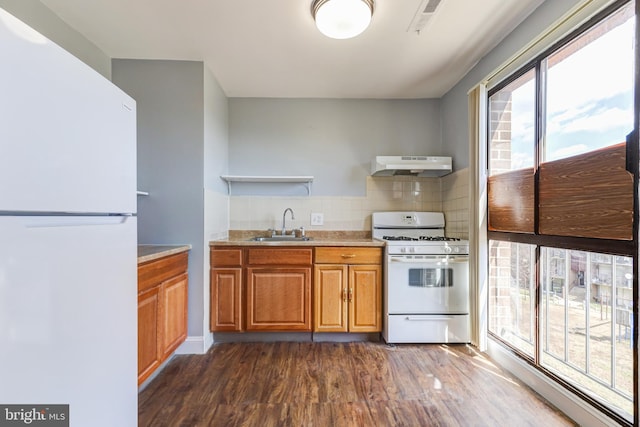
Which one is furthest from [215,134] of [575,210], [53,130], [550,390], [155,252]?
[550,390]

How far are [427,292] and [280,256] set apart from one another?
1.33 meters

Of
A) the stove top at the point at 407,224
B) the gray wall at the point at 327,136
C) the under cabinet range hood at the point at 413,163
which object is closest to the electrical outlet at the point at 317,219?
the gray wall at the point at 327,136

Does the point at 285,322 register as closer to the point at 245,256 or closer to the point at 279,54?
the point at 245,256

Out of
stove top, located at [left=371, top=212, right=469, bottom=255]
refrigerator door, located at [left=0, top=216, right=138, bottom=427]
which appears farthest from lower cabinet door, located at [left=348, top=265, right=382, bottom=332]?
refrigerator door, located at [left=0, top=216, right=138, bottom=427]

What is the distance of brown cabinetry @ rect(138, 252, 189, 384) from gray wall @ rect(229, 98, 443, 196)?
4.08ft

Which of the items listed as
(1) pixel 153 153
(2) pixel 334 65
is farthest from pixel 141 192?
(2) pixel 334 65

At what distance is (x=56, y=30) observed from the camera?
1869mm

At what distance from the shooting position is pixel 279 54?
228cm

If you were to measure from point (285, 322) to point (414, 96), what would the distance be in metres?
2.68

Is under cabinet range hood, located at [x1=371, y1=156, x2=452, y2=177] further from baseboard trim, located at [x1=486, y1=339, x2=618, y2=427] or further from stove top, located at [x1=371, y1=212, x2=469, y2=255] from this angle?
baseboard trim, located at [x1=486, y1=339, x2=618, y2=427]

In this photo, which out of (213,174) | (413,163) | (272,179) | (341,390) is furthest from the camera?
(272,179)

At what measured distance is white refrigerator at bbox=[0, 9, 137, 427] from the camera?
2.27ft

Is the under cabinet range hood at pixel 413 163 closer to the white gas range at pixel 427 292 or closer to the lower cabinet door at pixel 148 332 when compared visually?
the white gas range at pixel 427 292

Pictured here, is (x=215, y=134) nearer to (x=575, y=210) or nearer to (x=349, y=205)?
(x=349, y=205)
